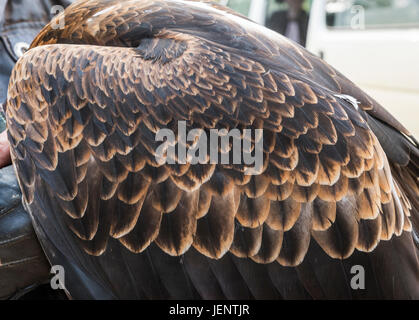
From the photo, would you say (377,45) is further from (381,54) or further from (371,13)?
(371,13)

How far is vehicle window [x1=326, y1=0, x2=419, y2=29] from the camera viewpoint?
13.7 ft

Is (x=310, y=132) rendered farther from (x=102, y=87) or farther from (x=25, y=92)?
(x=25, y=92)

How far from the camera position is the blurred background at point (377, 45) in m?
4.14

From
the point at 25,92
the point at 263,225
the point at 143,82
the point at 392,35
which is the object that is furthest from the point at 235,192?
the point at 392,35

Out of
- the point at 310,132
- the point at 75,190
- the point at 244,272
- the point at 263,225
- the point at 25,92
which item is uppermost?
the point at 25,92

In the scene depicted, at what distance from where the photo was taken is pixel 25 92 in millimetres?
1425

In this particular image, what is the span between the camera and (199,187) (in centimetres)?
136

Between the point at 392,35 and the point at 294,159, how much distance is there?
11.0ft
